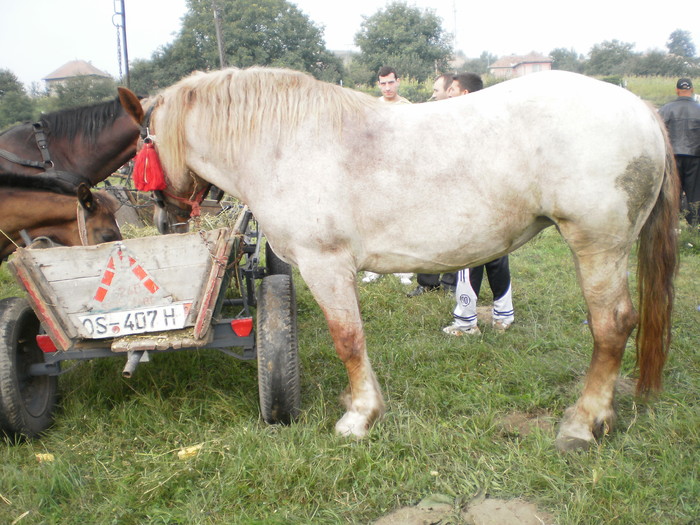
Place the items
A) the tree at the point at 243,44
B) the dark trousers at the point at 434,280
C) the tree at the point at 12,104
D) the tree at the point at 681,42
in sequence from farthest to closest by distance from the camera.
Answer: the tree at the point at 681,42 → the tree at the point at 243,44 → the tree at the point at 12,104 → the dark trousers at the point at 434,280

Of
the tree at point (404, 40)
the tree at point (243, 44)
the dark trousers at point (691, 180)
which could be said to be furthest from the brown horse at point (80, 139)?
the tree at point (404, 40)

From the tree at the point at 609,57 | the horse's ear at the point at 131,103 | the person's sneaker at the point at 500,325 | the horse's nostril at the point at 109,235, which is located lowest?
the person's sneaker at the point at 500,325

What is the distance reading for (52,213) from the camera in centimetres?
318

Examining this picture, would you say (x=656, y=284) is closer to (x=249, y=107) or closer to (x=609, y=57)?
(x=249, y=107)

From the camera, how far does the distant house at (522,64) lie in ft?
231

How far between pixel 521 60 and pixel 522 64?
587cm

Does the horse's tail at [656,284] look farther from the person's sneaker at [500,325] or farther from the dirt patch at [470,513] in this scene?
the person's sneaker at [500,325]

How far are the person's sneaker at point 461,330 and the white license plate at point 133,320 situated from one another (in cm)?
218

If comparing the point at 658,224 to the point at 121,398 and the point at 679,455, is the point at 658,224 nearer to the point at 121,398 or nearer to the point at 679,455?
the point at 679,455

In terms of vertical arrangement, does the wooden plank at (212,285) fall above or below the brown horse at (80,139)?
below

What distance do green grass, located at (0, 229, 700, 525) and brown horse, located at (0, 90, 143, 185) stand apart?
1601mm

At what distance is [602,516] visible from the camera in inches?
77.5

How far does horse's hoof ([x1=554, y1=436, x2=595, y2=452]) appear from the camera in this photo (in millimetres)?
2375

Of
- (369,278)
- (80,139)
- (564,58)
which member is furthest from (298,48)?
(564,58)
